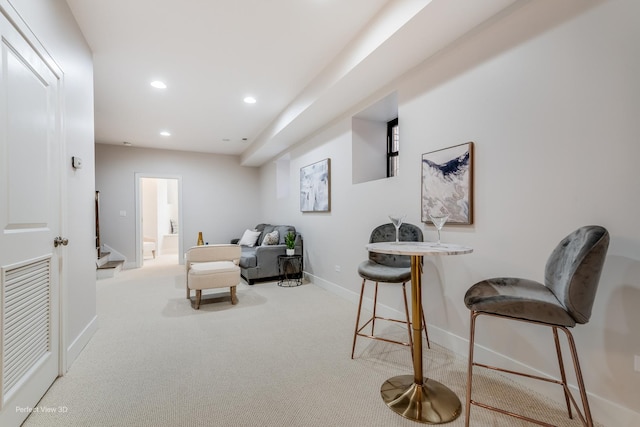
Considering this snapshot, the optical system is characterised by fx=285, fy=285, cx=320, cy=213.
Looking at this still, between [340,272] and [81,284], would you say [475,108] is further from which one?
[81,284]

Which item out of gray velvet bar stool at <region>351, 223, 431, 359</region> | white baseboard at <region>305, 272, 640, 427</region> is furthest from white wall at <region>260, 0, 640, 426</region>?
gray velvet bar stool at <region>351, 223, 431, 359</region>

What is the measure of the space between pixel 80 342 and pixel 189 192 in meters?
4.90

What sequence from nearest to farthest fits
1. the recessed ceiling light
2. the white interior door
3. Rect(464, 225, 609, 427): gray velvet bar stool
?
1. Rect(464, 225, 609, 427): gray velvet bar stool
2. the white interior door
3. the recessed ceiling light

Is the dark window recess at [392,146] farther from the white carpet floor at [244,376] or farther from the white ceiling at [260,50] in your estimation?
the white carpet floor at [244,376]

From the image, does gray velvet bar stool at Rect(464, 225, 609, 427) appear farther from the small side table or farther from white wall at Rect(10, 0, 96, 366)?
the small side table

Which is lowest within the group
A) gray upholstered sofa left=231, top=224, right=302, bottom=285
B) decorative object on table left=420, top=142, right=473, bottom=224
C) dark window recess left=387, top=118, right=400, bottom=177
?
gray upholstered sofa left=231, top=224, right=302, bottom=285

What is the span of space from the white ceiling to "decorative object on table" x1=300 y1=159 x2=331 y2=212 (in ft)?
2.04

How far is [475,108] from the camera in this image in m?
2.07

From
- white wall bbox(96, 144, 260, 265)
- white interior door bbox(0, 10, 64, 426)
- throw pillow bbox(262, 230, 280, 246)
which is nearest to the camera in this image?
white interior door bbox(0, 10, 64, 426)

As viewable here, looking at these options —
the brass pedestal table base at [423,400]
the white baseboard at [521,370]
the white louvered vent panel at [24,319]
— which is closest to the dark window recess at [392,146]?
the white baseboard at [521,370]

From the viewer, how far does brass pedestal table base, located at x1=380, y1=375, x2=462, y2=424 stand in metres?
1.51

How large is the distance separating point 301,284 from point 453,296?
8.59 feet

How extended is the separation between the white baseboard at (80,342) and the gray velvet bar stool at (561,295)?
256 centimetres

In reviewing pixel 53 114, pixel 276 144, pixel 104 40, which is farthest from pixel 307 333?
pixel 276 144
